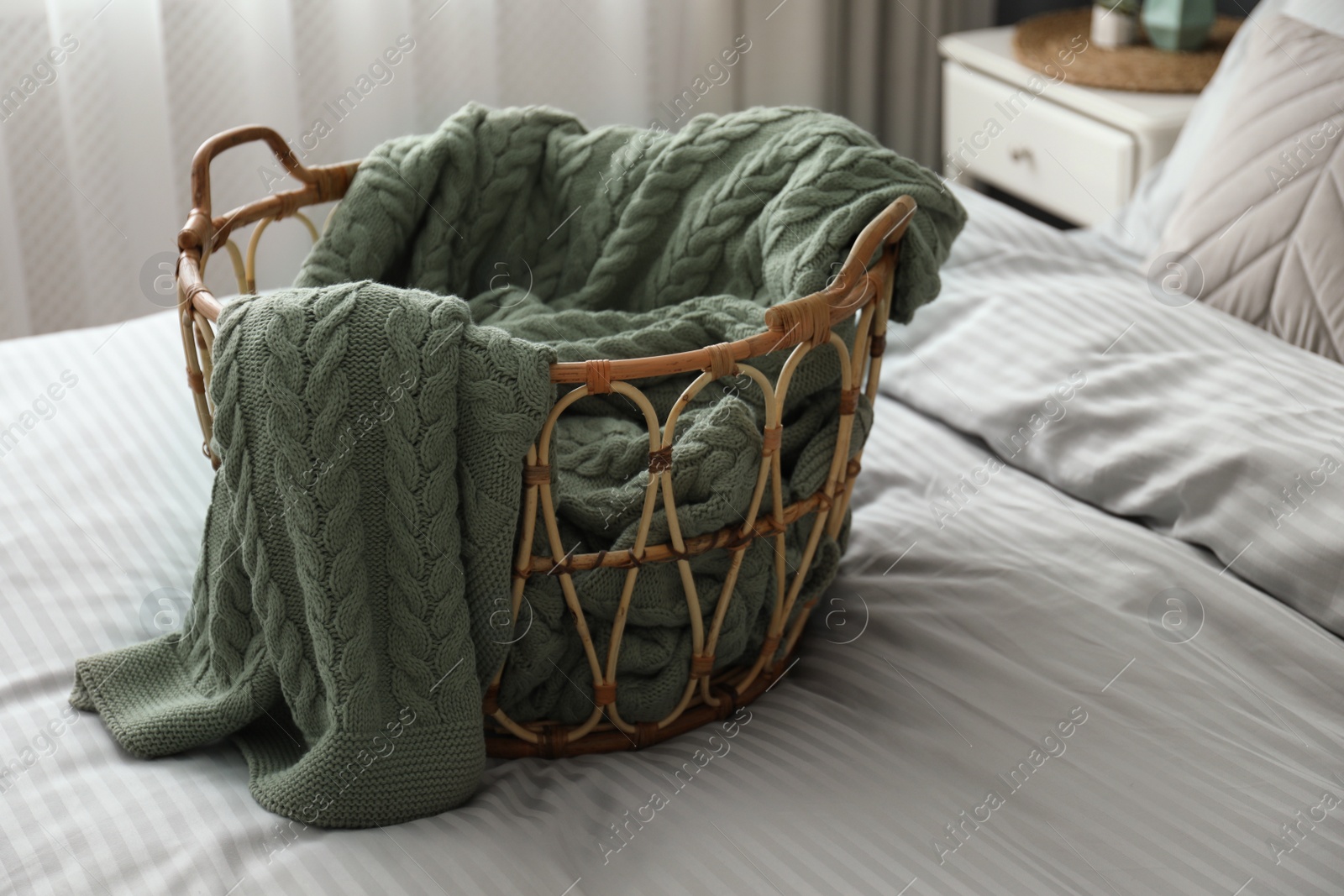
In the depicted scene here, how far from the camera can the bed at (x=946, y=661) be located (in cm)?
72

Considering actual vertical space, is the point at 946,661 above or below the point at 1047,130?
below

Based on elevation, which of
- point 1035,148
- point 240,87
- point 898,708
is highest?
point 240,87

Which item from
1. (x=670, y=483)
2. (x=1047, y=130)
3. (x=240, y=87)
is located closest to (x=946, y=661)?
(x=670, y=483)

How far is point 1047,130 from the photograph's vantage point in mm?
1766

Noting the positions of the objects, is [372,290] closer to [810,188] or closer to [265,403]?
[265,403]

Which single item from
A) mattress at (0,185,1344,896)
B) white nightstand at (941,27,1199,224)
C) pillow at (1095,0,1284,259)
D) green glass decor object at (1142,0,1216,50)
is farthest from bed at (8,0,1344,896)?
green glass decor object at (1142,0,1216,50)

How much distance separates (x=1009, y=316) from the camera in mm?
1222

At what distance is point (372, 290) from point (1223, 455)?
67cm

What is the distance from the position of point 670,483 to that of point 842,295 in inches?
6.7

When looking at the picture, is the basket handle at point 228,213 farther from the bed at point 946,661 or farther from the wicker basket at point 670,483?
the bed at point 946,661

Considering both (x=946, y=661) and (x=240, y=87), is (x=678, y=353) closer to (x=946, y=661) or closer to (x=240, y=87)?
(x=946, y=661)

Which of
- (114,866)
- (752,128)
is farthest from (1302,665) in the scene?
(114,866)

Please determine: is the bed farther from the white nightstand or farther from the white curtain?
the white curtain

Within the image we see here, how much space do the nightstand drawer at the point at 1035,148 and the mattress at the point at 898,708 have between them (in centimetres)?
52
